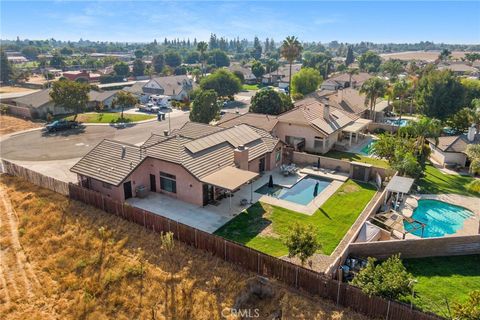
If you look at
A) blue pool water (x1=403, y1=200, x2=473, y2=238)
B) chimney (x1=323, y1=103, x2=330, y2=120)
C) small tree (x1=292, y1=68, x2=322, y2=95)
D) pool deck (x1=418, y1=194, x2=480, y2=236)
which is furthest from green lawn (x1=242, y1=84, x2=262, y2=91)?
blue pool water (x1=403, y1=200, x2=473, y2=238)

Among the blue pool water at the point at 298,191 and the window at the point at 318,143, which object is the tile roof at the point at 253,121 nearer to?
the window at the point at 318,143

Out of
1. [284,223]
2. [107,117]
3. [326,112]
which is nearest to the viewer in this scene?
[284,223]

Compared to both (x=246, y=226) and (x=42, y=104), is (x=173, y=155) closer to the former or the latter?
(x=246, y=226)

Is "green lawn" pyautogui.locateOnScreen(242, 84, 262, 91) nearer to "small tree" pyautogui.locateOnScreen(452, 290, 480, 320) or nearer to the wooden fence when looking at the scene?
the wooden fence

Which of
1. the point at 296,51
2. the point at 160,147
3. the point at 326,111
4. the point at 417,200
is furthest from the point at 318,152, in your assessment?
the point at 296,51

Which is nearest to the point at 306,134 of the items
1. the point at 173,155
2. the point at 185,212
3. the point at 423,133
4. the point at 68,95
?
the point at 423,133

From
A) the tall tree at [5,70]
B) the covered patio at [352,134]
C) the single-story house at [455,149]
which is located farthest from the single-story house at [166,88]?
the tall tree at [5,70]

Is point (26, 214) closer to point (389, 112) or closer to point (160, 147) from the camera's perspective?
point (160, 147)
